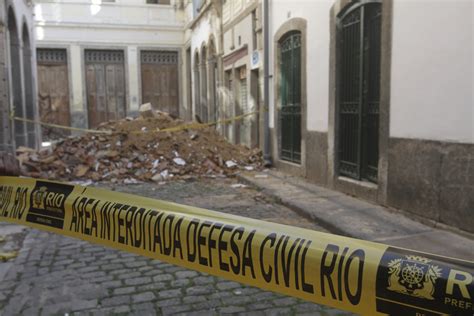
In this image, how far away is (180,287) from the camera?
152 inches

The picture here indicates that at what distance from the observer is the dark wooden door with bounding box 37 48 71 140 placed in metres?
21.9

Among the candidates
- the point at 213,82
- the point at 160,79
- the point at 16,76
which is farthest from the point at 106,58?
the point at 16,76

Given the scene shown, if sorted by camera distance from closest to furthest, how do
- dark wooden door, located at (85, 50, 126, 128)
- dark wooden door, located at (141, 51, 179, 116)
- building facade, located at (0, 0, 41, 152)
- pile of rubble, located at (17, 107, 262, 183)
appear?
building facade, located at (0, 0, 41, 152), pile of rubble, located at (17, 107, 262, 183), dark wooden door, located at (85, 50, 126, 128), dark wooden door, located at (141, 51, 179, 116)

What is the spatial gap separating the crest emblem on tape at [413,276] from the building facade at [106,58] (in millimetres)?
22073

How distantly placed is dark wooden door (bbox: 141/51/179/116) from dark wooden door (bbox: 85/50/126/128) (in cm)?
117

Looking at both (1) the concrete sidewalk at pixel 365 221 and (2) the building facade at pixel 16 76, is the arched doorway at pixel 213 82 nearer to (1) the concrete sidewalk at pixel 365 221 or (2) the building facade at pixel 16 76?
(2) the building facade at pixel 16 76

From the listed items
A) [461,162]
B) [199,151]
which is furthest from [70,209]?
[199,151]

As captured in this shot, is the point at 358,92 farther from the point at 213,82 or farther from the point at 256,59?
the point at 213,82

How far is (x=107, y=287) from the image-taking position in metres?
3.88

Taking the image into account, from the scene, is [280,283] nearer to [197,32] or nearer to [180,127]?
[180,127]

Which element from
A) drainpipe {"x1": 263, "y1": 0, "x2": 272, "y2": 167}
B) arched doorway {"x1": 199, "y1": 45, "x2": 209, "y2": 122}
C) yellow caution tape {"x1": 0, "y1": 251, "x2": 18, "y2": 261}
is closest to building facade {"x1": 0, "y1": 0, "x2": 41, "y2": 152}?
yellow caution tape {"x1": 0, "y1": 251, "x2": 18, "y2": 261}

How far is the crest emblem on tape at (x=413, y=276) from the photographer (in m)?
1.66

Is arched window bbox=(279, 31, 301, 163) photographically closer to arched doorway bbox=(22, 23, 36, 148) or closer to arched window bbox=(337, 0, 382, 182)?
arched window bbox=(337, 0, 382, 182)

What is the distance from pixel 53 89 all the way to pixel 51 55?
1.62 meters
